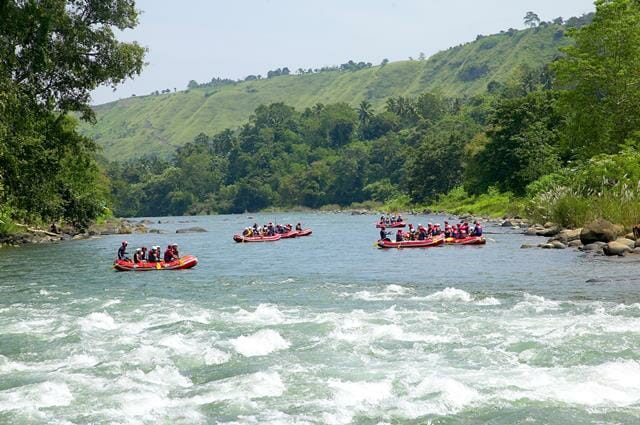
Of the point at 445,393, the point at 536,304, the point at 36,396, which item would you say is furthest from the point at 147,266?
the point at 445,393

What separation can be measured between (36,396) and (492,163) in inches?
2843

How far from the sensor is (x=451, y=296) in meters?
26.0

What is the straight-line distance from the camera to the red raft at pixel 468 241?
47906 mm

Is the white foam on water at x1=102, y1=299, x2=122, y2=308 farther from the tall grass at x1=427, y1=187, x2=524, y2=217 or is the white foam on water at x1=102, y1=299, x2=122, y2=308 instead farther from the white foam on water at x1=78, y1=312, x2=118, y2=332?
the tall grass at x1=427, y1=187, x2=524, y2=217

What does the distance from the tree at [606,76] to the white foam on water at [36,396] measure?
156 feet

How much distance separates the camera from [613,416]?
41.4 ft

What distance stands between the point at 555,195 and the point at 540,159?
25.1 m

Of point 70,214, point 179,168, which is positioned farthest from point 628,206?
point 179,168

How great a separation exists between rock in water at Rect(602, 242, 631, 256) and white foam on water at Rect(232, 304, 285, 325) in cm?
1823

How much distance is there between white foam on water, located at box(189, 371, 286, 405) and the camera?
14.5m

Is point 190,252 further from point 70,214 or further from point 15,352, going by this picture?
point 15,352

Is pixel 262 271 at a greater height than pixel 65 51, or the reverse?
pixel 65 51

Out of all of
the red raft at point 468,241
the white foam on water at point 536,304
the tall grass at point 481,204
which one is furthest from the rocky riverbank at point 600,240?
the tall grass at point 481,204

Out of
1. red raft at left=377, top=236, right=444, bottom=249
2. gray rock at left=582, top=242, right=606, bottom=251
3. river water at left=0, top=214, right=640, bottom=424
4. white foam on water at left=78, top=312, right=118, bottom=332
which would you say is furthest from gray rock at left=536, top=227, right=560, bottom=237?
white foam on water at left=78, top=312, right=118, bottom=332
